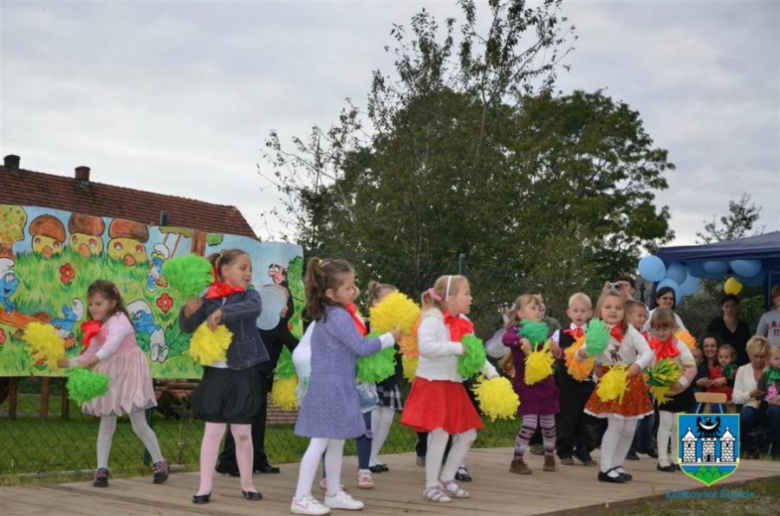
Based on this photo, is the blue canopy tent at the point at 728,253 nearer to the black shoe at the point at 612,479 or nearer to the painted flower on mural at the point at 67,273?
the black shoe at the point at 612,479

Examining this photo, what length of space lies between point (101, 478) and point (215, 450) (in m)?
1.09

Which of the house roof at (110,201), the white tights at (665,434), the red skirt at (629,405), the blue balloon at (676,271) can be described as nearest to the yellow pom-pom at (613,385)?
the red skirt at (629,405)

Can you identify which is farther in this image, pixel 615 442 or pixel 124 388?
pixel 615 442

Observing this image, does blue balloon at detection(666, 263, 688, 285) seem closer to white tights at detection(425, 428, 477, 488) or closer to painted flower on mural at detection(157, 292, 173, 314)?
white tights at detection(425, 428, 477, 488)

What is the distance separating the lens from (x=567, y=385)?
930 cm

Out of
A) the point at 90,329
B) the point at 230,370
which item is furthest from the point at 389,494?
the point at 90,329

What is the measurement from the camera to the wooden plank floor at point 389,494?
5879 millimetres

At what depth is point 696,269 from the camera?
41.0 feet

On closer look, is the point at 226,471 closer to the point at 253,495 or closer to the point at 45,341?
the point at 253,495

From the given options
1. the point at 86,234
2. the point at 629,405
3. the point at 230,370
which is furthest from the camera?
the point at 629,405

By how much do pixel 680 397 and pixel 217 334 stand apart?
4751 mm

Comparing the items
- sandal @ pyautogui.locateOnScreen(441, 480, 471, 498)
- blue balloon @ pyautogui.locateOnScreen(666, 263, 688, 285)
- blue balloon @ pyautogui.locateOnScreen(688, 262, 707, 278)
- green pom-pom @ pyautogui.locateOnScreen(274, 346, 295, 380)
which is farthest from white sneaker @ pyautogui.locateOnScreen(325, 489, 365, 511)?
blue balloon @ pyautogui.locateOnScreen(688, 262, 707, 278)

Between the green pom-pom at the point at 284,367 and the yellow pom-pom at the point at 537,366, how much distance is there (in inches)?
71.0

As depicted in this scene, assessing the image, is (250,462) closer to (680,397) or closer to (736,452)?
(736,452)
